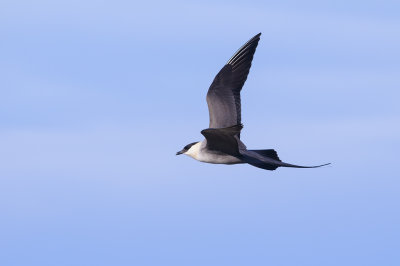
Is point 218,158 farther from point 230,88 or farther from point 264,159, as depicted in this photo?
point 230,88

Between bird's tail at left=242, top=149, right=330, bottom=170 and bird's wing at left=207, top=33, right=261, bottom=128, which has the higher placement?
bird's wing at left=207, top=33, right=261, bottom=128

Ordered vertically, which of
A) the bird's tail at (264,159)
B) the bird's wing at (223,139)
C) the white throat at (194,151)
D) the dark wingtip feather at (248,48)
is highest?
the dark wingtip feather at (248,48)

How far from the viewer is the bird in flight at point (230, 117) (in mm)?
14521

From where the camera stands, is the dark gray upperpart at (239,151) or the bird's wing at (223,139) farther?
the dark gray upperpart at (239,151)

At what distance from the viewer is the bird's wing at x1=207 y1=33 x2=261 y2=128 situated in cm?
1630

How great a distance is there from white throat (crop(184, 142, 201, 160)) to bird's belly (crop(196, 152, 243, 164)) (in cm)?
24

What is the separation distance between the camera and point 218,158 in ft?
49.5

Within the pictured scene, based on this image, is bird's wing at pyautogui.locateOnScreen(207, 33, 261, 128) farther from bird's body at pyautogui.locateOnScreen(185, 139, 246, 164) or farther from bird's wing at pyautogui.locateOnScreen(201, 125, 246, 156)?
bird's wing at pyautogui.locateOnScreen(201, 125, 246, 156)

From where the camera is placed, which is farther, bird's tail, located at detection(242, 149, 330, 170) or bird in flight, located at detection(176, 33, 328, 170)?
bird in flight, located at detection(176, 33, 328, 170)

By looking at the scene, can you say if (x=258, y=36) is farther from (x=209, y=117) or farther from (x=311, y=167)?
(x=311, y=167)

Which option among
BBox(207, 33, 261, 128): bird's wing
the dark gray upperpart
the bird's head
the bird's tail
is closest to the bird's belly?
the dark gray upperpart

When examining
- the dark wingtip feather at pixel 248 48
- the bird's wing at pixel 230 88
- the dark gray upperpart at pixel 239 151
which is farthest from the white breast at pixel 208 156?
the dark wingtip feather at pixel 248 48

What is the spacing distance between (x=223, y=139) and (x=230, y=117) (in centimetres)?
251

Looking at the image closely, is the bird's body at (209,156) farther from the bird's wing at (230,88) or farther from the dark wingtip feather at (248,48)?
the dark wingtip feather at (248,48)
